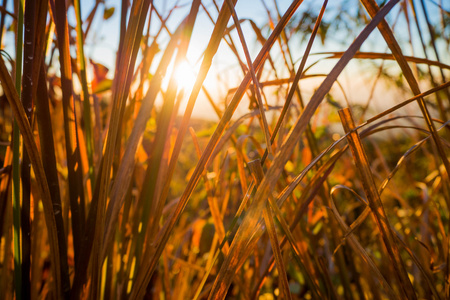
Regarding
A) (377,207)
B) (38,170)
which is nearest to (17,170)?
(38,170)

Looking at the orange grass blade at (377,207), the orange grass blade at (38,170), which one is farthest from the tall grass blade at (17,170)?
the orange grass blade at (377,207)

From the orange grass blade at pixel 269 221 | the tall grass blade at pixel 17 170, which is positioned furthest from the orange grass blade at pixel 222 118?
the tall grass blade at pixel 17 170

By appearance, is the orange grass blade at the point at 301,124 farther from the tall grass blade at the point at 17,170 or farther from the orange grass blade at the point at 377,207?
the tall grass blade at the point at 17,170

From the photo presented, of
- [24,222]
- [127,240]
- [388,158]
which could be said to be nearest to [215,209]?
[127,240]

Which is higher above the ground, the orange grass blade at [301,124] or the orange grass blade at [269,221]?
the orange grass blade at [301,124]

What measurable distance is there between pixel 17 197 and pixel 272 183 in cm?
30

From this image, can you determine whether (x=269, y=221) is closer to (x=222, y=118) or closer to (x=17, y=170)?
(x=222, y=118)

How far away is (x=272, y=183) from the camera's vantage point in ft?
1.02

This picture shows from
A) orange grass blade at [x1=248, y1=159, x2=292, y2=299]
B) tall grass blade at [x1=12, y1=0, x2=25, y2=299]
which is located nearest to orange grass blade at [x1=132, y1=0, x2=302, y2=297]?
orange grass blade at [x1=248, y1=159, x2=292, y2=299]

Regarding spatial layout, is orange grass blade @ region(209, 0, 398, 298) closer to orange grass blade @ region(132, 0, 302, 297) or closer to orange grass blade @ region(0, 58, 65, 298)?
orange grass blade @ region(132, 0, 302, 297)

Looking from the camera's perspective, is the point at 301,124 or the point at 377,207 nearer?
the point at 301,124

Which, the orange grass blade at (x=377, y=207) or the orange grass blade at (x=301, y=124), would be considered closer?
the orange grass blade at (x=301, y=124)

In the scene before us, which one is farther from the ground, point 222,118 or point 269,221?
point 222,118

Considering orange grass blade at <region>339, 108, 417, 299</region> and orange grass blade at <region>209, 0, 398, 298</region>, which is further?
orange grass blade at <region>339, 108, 417, 299</region>
